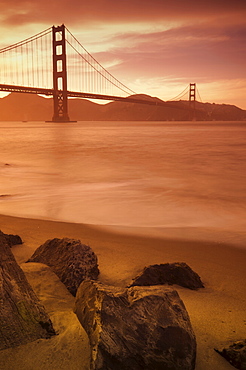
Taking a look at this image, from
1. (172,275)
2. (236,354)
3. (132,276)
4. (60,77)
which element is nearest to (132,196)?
(132,276)

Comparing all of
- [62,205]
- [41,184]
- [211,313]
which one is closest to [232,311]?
[211,313]

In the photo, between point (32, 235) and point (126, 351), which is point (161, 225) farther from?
point (126, 351)

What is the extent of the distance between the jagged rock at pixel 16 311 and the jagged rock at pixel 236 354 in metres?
0.75

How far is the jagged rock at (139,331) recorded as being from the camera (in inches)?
52.6

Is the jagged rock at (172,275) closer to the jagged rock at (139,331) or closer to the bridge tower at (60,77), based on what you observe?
the jagged rock at (139,331)

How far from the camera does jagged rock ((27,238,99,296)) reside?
2094 millimetres

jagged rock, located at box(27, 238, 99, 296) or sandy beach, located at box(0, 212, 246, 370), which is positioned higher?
jagged rock, located at box(27, 238, 99, 296)

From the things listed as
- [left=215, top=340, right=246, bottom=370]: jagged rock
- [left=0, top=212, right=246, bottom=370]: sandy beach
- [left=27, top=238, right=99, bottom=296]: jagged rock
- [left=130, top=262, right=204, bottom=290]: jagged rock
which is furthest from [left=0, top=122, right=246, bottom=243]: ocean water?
→ [left=215, top=340, right=246, bottom=370]: jagged rock

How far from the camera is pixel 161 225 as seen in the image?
14.2 feet

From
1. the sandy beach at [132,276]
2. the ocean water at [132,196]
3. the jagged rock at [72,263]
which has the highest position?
the jagged rock at [72,263]

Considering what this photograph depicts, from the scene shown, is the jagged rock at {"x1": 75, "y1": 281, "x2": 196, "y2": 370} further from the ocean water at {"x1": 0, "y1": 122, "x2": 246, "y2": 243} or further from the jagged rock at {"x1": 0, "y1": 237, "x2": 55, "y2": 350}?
the ocean water at {"x1": 0, "y1": 122, "x2": 246, "y2": 243}

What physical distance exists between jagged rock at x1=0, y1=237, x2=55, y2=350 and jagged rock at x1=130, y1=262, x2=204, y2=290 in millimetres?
786

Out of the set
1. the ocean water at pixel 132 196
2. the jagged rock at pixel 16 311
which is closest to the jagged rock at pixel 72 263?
the jagged rock at pixel 16 311

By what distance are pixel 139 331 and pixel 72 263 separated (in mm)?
860
